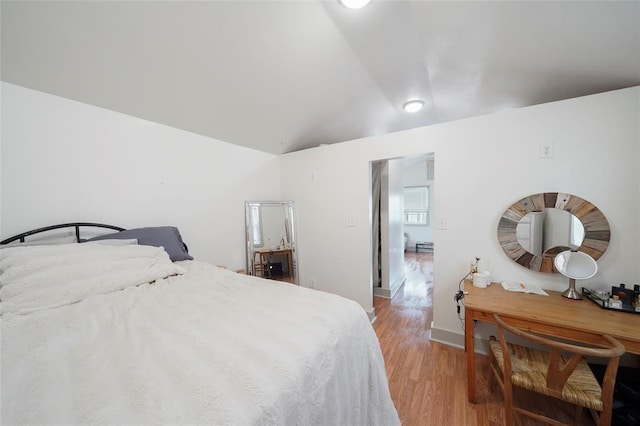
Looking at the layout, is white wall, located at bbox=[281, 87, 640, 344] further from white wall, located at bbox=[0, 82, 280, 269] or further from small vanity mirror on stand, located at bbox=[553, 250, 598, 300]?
white wall, located at bbox=[0, 82, 280, 269]

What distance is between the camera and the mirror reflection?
1.69 m

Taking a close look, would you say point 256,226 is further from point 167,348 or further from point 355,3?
point 355,3

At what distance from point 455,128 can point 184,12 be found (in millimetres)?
2326

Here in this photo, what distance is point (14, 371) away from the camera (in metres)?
0.66

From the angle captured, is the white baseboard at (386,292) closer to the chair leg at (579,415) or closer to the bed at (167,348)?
the chair leg at (579,415)

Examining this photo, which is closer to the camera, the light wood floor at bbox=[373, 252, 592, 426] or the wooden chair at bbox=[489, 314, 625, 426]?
the wooden chair at bbox=[489, 314, 625, 426]

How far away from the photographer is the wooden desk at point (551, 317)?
4.07ft

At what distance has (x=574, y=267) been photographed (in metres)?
1.59

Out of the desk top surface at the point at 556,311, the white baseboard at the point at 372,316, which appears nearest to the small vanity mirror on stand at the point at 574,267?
the desk top surface at the point at 556,311

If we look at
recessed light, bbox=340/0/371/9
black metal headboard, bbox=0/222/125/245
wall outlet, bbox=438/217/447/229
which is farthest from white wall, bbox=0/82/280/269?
wall outlet, bbox=438/217/447/229

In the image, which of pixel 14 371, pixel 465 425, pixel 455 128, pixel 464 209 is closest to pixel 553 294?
pixel 464 209

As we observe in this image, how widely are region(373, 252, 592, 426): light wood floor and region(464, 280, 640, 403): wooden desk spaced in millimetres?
135

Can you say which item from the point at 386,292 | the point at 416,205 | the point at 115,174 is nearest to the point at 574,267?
the point at 386,292

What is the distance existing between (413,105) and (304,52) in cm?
135
